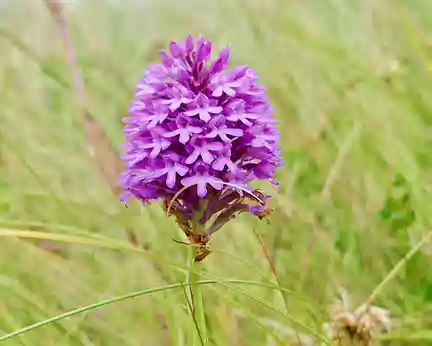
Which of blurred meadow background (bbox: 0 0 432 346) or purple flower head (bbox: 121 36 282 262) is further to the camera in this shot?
blurred meadow background (bbox: 0 0 432 346)

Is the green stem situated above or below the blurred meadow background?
below

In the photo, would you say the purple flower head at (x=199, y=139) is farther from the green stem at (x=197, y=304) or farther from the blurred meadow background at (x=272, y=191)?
the blurred meadow background at (x=272, y=191)

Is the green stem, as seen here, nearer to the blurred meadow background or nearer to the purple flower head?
the purple flower head

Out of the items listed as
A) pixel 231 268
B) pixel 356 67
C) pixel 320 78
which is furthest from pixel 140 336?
pixel 320 78

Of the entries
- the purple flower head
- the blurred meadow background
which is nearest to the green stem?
the purple flower head

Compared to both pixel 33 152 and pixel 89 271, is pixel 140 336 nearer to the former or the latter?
pixel 89 271

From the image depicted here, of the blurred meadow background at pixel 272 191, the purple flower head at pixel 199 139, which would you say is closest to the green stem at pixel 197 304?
the purple flower head at pixel 199 139
